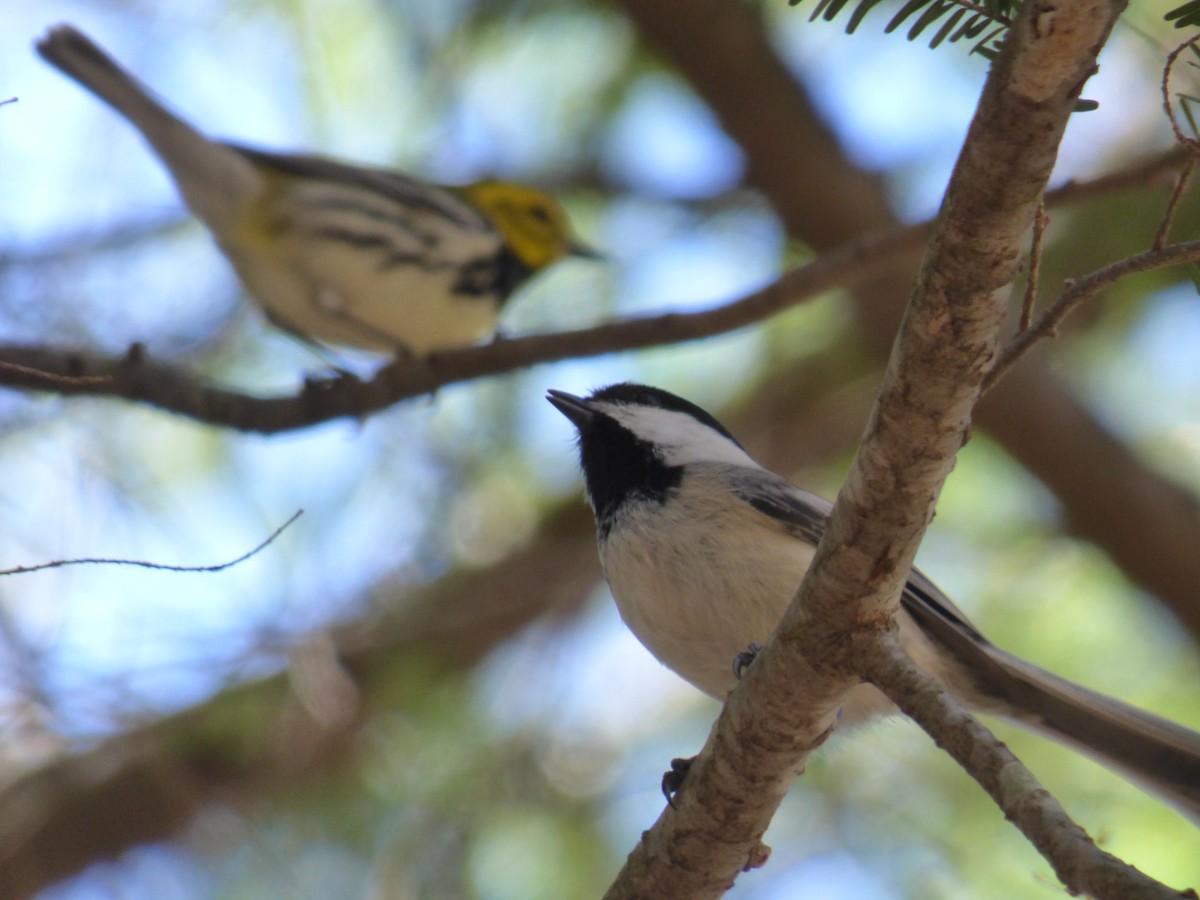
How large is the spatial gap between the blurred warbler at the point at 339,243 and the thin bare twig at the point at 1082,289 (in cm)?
305

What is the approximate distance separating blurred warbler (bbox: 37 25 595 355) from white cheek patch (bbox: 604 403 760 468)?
1622mm

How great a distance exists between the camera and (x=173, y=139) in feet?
13.5

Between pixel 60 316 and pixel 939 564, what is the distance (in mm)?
3331

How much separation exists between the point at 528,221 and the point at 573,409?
2236 mm

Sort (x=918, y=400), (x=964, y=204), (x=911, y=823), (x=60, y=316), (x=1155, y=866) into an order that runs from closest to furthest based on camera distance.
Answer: (x=964, y=204) → (x=918, y=400) → (x=60, y=316) → (x=1155, y=866) → (x=911, y=823)

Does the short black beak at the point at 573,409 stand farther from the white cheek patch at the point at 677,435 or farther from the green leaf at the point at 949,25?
the green leaf at the point at 949,25

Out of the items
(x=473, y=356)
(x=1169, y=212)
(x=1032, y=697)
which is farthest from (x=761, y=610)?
(x=473, y=356)

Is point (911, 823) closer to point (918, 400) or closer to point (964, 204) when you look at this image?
point (918, 400)

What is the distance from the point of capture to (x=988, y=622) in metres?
4.75

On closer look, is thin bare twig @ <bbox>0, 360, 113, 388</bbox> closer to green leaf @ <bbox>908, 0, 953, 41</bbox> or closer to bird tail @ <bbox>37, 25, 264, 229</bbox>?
green leaf @ <bbox>908, 0, 953, 41</bbox>

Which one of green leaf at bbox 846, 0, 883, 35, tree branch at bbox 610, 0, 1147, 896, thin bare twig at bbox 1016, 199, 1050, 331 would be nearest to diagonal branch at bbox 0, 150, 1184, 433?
thin bare twig at bbox 1016, 199, 1050, 331

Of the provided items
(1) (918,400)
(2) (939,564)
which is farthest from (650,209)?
(1) (918,400)

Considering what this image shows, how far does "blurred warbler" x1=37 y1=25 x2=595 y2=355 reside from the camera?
14.2ft

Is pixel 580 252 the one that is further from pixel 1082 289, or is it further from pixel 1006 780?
pixel 1006 780
